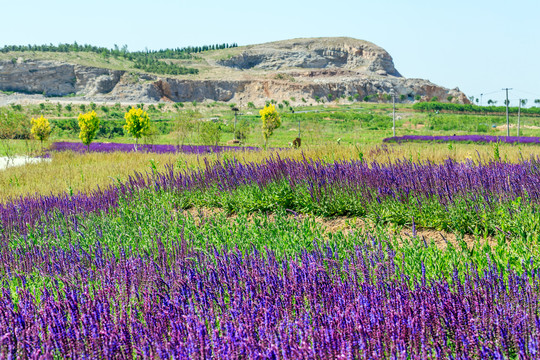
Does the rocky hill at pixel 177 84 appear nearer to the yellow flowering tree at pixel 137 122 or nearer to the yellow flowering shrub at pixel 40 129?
the yellow flowering tree at pixel 137 122

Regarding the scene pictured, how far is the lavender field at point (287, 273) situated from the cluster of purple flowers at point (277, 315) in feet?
0.04

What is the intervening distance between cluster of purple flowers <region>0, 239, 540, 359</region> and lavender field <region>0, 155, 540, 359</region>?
1 cm

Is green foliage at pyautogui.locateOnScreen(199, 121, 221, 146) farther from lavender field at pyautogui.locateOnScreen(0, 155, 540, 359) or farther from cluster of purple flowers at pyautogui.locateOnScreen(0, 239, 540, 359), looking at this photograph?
cluster of purple flowers at pyautogui.locateOnScreen(0, 239, 540, 359)

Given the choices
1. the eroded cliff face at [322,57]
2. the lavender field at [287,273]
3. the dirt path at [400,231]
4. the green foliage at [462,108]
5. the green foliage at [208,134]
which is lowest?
the dirt path at [400,231]

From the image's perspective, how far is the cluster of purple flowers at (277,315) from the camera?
201 centimetres

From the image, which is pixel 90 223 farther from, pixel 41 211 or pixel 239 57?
pixel 239 57

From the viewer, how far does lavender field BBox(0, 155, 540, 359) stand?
212 cm

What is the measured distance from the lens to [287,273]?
3.12 m

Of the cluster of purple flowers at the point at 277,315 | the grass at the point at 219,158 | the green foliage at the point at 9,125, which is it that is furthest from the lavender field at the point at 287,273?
the green foliage at the point at 9,125

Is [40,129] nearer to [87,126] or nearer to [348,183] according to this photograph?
[87,126]

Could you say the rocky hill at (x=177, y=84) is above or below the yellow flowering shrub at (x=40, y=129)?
above

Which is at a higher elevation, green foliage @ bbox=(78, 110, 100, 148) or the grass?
green foliage @ bbox=(78, 110, 100, 148)

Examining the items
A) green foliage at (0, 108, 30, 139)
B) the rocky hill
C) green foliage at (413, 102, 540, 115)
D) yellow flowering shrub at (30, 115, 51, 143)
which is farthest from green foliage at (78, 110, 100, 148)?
the rocky hill

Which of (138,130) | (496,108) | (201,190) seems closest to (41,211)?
(201,190)
